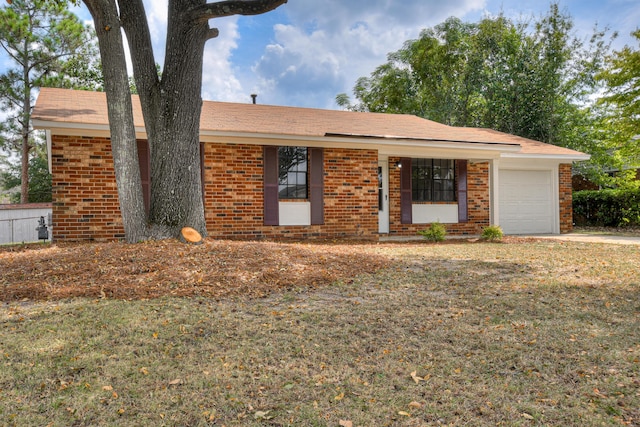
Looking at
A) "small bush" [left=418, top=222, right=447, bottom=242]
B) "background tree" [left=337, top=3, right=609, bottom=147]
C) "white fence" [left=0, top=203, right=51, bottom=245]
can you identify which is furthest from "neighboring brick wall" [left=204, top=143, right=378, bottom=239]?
"background tree" [left=337, top=3, right=609, bottom=147]

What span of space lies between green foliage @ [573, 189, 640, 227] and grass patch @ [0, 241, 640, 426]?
13.3m

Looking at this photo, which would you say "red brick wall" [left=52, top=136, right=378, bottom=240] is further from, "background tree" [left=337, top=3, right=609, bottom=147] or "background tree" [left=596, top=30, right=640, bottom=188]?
"background tree" [left=337, top=3, right=609, bottom=147]

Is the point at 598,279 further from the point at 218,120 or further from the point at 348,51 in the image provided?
the point at 348,51

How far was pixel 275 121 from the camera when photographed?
35.9 feet

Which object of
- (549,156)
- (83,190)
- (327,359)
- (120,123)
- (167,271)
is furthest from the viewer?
(549,156)

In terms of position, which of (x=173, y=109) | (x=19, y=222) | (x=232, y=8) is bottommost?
(x=19, y=222)

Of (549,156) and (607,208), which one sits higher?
(549,156)

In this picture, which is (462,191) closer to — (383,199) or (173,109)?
(383,199)

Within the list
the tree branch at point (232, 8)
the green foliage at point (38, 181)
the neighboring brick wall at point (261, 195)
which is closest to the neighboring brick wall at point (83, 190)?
the neighboring brick wall at point (261, 195)

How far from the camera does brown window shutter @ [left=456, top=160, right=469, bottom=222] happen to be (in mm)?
12266

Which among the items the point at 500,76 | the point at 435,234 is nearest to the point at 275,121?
the point at 435,234

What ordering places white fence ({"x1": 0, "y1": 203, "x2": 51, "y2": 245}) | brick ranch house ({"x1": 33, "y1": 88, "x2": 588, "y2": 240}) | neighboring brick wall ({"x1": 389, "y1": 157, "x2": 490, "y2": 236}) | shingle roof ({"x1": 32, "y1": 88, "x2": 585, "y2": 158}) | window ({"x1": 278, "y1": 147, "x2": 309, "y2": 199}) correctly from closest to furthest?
brick ranch house ({"x1": 33, "y1": 88, "x2": 588, "y2": 240}) → shingle roof ({"x1": 32, "y1": 88, "x2": 585, "y2": 158}) → window ({"x1": 278, "y1": 147, "x2": 309, "y2": 199}) → neighboring brick wall ({"x1": 389, "y1": 157, "x2": 490, "y2": 236}) → white fence ({"x1": 0, "y1": 203, "x2": 51, "y2": 245})

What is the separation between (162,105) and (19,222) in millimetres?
13899

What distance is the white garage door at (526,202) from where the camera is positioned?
44.5ft
